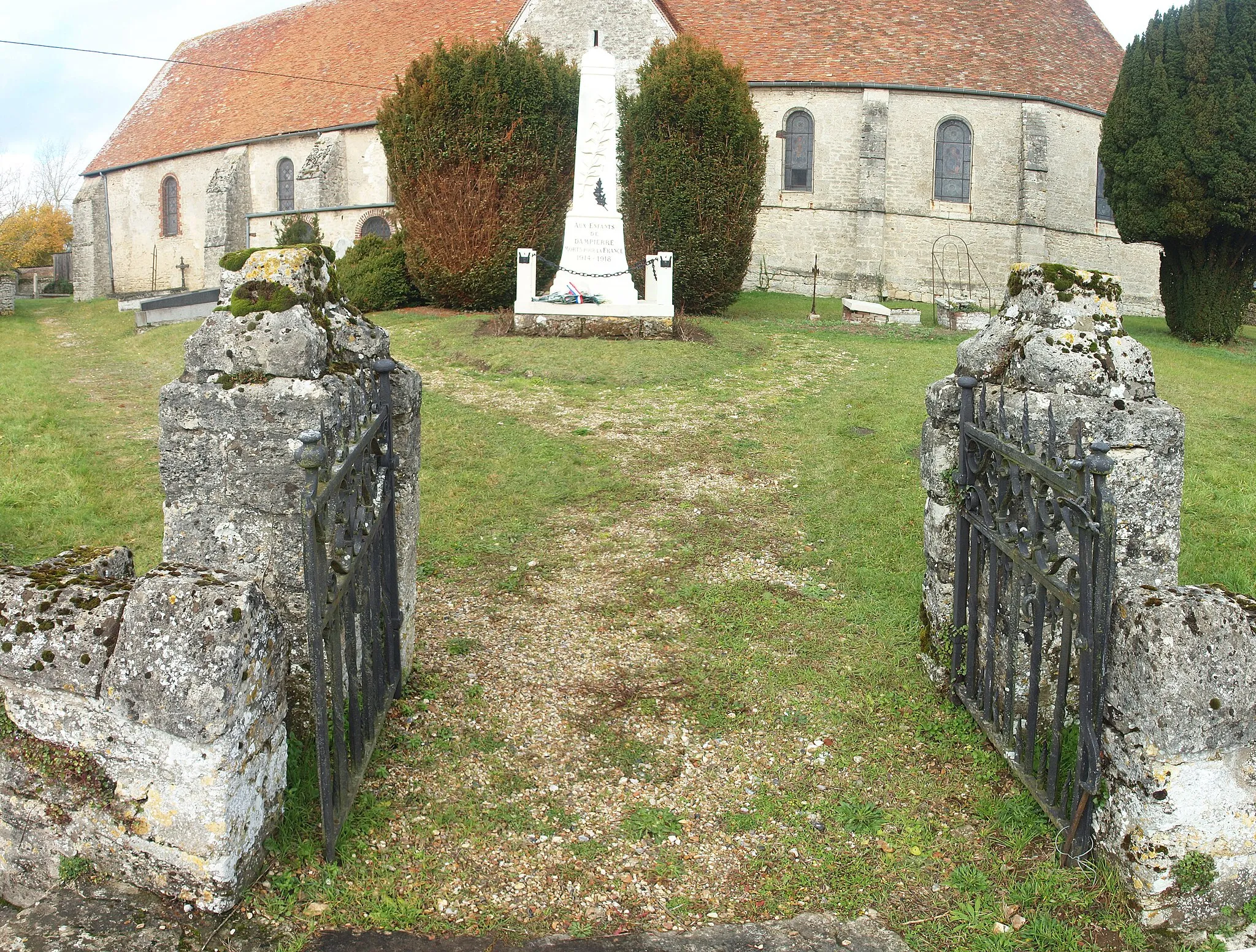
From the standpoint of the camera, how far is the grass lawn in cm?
318

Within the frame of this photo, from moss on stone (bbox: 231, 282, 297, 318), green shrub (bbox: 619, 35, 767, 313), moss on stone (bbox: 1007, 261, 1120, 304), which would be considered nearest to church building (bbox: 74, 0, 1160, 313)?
green shrub (bbox: 619, 35, 767, 313)

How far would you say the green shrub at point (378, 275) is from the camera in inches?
749

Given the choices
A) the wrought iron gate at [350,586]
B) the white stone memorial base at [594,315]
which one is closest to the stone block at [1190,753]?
the wrought iron gate at [350,586]

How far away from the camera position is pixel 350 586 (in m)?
3.36

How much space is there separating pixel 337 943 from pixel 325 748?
55 centimetres

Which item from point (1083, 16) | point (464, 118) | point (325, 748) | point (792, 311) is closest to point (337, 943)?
point (325, 748)

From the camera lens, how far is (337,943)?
9.40ft

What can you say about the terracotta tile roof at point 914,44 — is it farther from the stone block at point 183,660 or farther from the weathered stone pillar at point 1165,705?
the stone block at point 183,660

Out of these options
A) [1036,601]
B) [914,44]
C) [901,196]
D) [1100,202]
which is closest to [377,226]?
[901,196]

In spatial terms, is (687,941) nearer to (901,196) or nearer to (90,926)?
(90,926)

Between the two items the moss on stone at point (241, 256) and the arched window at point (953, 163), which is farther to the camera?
the arched window at point (953, 163)

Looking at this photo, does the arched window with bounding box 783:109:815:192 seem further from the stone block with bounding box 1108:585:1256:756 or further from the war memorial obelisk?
the stone block with bounding box 1108:585:1256:756

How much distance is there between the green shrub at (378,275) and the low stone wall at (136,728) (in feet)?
54.1

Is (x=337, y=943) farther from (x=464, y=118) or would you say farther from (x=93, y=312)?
(x=93, y=312)
